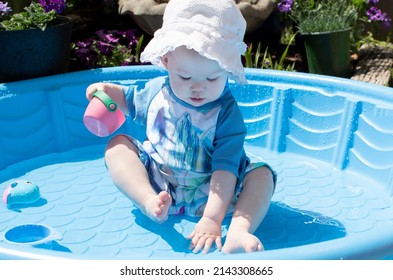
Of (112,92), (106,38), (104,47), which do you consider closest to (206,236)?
(112,92)

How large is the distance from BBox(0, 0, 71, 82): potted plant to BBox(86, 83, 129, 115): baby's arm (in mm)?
881

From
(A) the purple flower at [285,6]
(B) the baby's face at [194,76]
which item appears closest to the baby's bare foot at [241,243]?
(B) the baby's face at [194,76]

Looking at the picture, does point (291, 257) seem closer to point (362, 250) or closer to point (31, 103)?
point (362, 250)

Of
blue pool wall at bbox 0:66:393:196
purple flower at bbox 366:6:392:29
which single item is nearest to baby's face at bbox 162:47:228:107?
blue pool wall at bbox 0:66:393:196

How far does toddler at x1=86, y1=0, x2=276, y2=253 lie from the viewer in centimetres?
198

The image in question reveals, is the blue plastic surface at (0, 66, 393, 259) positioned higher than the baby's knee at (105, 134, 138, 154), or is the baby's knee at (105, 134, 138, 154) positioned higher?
the baby's knee at (105, 134, 138, 154)

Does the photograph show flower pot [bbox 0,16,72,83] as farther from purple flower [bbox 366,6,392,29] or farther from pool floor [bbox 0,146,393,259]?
purple flower [bbox 366,6,392,29]

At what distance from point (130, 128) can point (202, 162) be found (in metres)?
0.92

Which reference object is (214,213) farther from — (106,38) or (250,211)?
(106,38)

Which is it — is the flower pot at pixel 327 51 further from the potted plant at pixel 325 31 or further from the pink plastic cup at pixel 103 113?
the pink plastic cup at pixel 103 113

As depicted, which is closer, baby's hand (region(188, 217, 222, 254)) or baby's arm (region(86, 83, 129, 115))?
baby's hand (region(188, 217, 222, 254))

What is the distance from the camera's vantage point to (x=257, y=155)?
113 inches

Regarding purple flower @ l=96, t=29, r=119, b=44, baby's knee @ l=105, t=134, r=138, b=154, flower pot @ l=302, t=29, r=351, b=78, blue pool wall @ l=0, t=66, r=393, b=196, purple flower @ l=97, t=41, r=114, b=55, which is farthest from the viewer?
flower pot @ l=302, t=29, r=351, b=78
